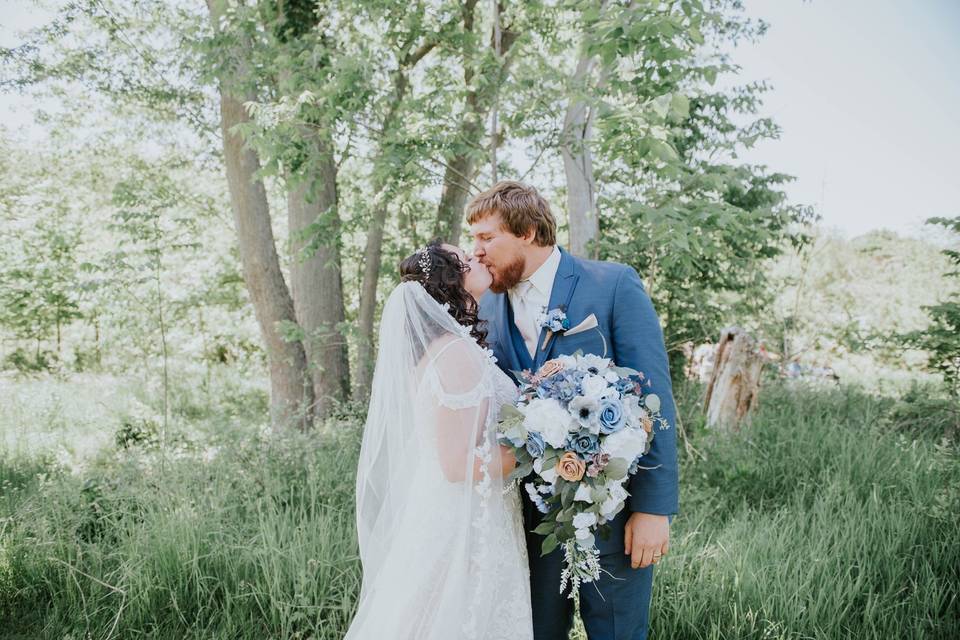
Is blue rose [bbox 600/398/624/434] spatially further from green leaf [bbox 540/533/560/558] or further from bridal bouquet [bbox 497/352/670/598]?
green leaf [bbox 540/533/560/558]

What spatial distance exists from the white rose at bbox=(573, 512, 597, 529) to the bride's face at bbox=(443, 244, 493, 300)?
991 millimetres

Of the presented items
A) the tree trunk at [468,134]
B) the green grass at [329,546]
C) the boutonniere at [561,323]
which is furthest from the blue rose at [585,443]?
the tree trunk at [468,134]

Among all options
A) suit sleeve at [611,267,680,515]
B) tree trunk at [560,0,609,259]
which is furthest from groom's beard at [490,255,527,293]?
tree trunk at [560,0,609,259]

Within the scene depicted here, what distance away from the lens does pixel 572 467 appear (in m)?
1.75

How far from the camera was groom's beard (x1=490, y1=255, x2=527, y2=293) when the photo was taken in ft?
7.82

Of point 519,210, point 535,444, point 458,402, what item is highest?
point 519,210

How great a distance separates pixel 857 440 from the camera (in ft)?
15.6

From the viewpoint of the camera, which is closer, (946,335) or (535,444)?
(535,444)

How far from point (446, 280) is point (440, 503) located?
2.80 feet

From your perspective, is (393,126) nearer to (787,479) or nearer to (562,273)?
(562,273)

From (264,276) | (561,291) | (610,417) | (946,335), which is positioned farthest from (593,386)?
(264,276)

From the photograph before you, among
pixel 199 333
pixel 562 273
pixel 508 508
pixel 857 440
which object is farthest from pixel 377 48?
pixel 199 333

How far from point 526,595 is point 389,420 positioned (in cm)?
83

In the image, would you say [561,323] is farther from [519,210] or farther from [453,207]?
[453,207]
